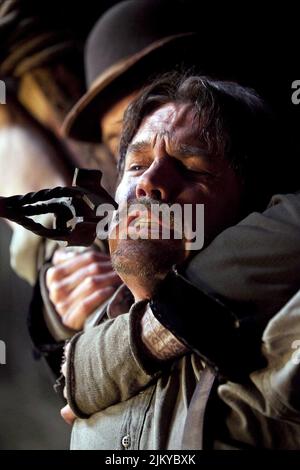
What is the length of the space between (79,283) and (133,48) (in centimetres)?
72

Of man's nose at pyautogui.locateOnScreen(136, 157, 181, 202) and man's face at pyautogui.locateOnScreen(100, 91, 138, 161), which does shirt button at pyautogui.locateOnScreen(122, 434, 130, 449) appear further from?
man's face at pyautogui.locateOnScreen(100, 91, 138, 161)

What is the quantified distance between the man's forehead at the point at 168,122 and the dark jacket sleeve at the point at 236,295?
Answer: 325mm

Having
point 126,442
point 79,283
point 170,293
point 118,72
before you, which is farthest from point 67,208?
point 118,72

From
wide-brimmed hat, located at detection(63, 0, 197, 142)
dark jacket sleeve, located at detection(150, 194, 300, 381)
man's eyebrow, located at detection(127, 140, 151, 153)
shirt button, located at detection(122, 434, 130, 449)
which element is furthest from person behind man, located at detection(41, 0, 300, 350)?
shirt button, located at detection(122, 434, 130, 449)

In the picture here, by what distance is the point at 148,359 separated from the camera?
1160mm

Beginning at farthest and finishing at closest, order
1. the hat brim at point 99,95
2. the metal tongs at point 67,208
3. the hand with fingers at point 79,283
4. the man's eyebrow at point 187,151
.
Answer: the hat brim at point 99,95, the hand with fingers at point 79,283, the man's eyebrow at point 187,151, the metal tongs at point 67,208

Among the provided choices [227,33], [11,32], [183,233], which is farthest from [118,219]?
[11,32]

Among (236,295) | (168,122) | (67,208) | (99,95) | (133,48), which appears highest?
(133,48)

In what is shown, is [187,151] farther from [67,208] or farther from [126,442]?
[126,442]

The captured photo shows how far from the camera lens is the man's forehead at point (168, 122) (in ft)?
4.40

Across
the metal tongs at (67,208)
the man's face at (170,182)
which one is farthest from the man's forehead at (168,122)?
the metal tongs at (67,208)

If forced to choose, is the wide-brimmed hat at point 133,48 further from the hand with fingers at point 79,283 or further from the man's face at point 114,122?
the hand with fingers at point 79,283

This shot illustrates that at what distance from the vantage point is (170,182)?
4.13 feet

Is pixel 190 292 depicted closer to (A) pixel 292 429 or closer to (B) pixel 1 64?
(A) pixel 292 429
